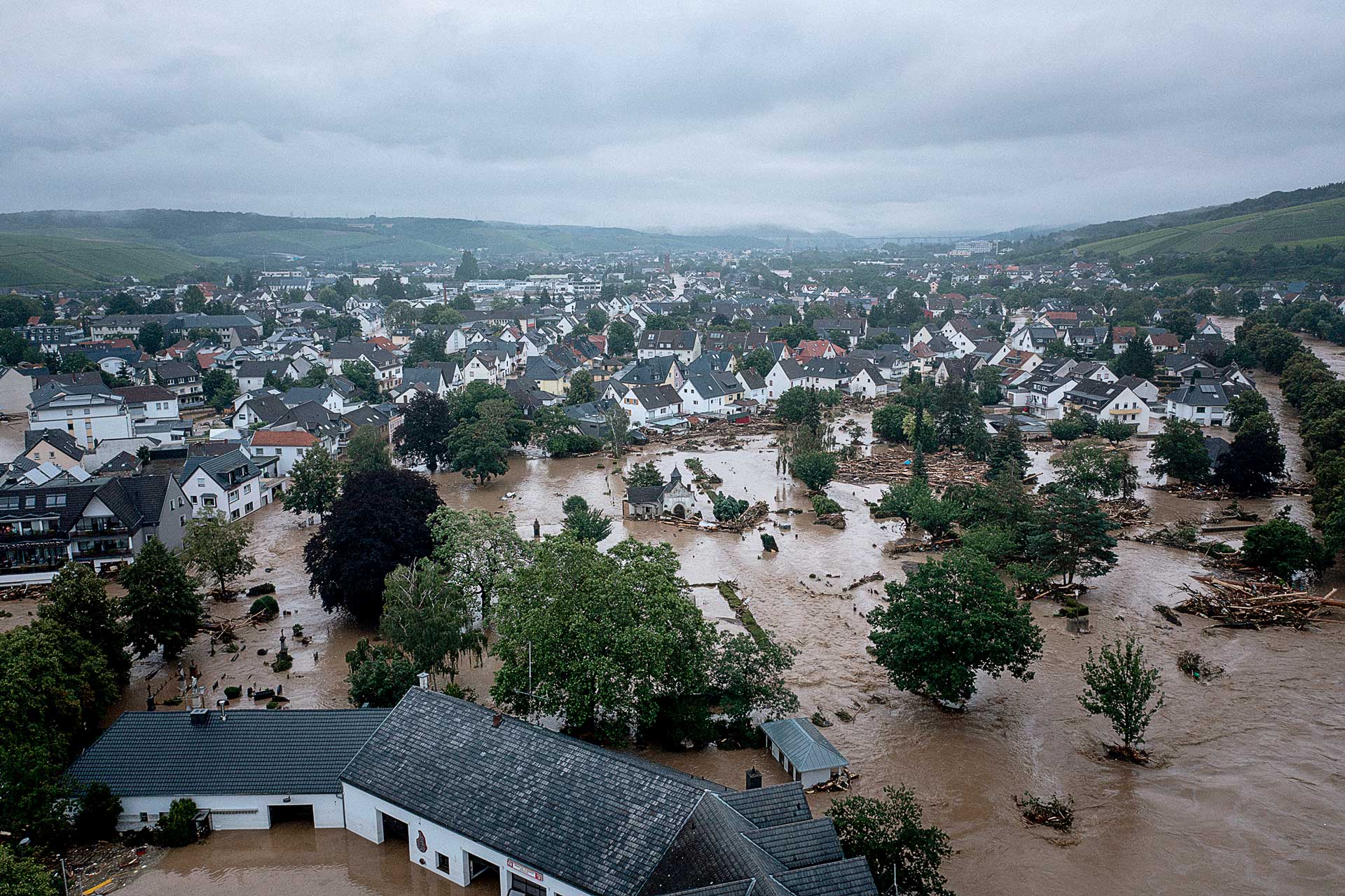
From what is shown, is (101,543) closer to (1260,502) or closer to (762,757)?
(762,757)

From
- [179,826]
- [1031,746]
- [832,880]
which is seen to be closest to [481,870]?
[179,826]

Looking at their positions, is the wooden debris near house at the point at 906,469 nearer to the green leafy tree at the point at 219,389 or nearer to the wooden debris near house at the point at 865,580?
the wooden debris near house at the point at 865,580

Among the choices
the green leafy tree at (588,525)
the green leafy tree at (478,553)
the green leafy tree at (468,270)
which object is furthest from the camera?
the green leafy tree at (468,270)

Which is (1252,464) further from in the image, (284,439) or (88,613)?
(284,439)

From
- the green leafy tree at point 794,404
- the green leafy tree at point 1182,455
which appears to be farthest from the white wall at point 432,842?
the green leafy tree at point 794,404

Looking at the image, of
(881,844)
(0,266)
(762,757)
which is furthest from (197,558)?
(0,266)
